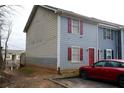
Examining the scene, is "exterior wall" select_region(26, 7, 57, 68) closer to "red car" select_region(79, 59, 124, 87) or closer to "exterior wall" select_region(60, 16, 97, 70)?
"exterior wall" select_region(60, 16, 97, 70)

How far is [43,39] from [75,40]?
356cm

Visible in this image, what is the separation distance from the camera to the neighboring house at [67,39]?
1452 cm

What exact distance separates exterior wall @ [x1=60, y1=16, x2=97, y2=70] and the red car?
3.13 metres

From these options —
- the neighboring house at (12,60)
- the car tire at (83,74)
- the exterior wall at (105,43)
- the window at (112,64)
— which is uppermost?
the exterior wall at (105,43)

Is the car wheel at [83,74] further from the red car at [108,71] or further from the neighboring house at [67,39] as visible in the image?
the neighboring house at [67,39]

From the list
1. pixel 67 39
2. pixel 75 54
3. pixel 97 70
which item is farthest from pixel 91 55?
pixel 97 70

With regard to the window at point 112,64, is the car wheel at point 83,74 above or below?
below

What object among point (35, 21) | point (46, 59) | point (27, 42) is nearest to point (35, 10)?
point (35, 21)

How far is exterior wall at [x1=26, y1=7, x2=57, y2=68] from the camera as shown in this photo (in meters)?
14.9

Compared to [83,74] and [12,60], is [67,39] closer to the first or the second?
[83,74]

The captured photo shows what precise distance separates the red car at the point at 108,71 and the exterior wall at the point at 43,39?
4.09 metres

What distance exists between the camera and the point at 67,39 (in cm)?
1487

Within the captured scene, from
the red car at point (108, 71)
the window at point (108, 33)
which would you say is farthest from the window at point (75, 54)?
the window at point (108, 33)

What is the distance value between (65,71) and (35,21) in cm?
800
